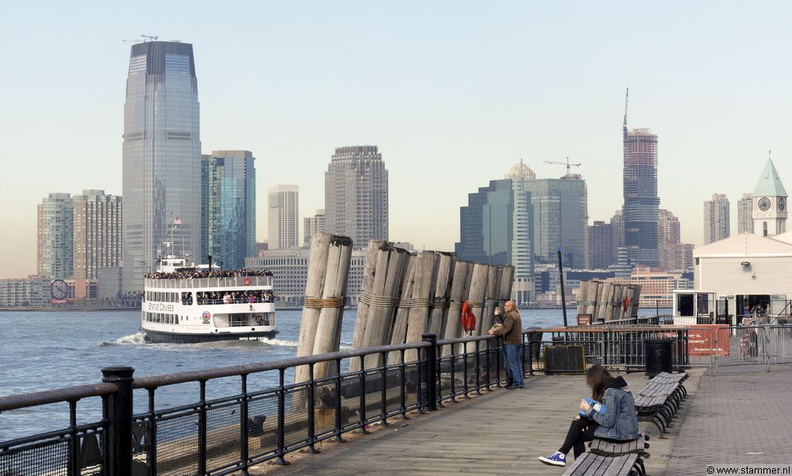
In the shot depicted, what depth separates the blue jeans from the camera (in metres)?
21.9

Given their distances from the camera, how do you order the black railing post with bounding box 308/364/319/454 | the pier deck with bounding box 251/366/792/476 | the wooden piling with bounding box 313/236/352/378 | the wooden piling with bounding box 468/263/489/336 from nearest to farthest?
the pier deck with bounding box 251/366/792/476 < the black railing post with bounding box 308/364/319/454 < the wooden piling with bounding box 313/236/352/378 < the wooden piling with bounding box 468/263/489/336

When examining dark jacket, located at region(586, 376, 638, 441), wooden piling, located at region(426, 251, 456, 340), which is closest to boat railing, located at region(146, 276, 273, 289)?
wooden piling, located at region(426, 251, 456, 340)

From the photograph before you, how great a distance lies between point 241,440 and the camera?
11.2 metres

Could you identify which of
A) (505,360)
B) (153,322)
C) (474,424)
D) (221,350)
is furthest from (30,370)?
(474,424)

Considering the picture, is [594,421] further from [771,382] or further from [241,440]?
[771,382]

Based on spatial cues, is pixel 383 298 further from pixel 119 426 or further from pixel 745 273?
pixel 745 273

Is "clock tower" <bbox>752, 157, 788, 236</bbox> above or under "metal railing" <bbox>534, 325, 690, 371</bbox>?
above

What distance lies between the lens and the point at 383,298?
21.8 metres

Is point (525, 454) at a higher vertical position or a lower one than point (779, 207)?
lower

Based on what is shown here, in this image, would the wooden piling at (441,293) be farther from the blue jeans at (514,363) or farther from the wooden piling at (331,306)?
the wooden piling at (331,306)

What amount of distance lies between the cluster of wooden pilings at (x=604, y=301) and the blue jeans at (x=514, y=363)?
23611mm

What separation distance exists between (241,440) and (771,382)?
15.5m

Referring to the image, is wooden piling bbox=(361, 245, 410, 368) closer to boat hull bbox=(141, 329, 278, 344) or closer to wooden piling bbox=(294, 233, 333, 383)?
wooden piling bbox=(294, 233, 333, 383)

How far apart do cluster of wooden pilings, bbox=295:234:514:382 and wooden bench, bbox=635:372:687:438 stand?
3538 millimetres
